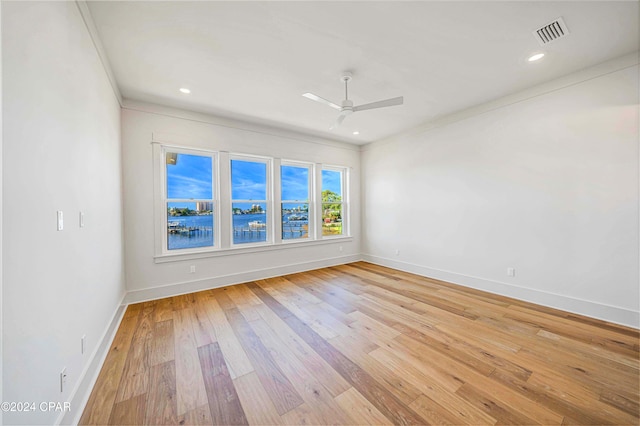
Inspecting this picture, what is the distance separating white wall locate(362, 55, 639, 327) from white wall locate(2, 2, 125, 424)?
464 cm

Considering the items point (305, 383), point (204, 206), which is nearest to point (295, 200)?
point (204, 206)

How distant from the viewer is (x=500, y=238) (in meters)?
3.46

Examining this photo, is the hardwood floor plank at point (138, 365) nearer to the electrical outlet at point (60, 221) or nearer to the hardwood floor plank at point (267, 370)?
the hardwood floor plank at point (267, 370)

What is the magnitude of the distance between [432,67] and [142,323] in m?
4.40

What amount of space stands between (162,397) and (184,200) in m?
2.81

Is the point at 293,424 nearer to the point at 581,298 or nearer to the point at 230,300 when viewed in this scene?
the point at 230,300

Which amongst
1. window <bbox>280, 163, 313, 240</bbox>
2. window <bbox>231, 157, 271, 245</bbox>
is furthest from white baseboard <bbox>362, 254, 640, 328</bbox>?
window <bbox>231, 157, 271, 245</bbox>

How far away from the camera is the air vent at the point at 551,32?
79.2 inches

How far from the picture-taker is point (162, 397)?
1619 millimetres

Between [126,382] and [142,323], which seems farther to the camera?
[142,323]

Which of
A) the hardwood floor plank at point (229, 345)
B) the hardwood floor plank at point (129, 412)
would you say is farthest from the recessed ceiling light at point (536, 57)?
the hardwood floor plank at point (129, 412)

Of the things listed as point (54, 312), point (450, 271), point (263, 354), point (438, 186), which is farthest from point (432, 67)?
point (54, 312)

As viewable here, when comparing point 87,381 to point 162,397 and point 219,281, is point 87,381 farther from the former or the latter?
point 219,281

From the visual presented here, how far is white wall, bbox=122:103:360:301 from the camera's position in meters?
3.26
